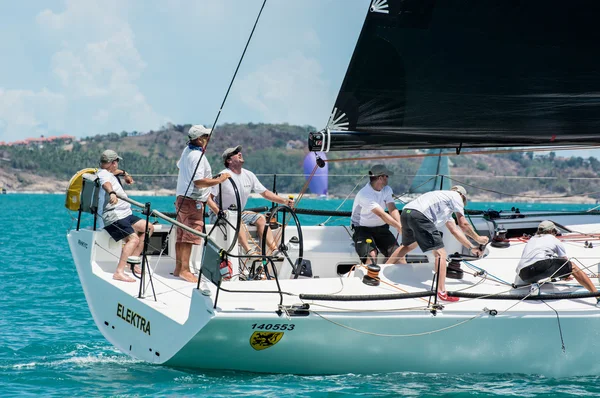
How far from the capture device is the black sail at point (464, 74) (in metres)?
7.88

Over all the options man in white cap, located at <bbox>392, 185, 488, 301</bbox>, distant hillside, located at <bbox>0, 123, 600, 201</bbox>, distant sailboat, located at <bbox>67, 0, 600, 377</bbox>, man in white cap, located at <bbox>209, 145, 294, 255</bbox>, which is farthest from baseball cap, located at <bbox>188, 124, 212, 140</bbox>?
distant hillside, located at <bbox>0, 123, 600, 201</bbox>

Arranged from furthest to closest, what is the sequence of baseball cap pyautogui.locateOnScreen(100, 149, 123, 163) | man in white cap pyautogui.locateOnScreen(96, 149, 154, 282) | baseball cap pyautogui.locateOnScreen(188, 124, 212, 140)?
1. baseball cap pyautogui.locateOnScreen(100, 149, 123, 163)
2. man in white cap pyautogui.locateOnScreen(96, 149, 154, 282)
3. baseball cap pyautogui.locateOnScreen(188, 124, 212, 140)

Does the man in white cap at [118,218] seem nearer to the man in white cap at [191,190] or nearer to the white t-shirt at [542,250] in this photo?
the man in white cap at [191,190]

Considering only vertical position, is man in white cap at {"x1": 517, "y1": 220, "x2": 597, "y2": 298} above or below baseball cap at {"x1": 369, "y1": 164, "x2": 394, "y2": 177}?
below

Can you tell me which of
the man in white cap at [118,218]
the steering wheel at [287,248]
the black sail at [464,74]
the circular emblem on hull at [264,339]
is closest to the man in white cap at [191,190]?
the man in white cap at [118,218]

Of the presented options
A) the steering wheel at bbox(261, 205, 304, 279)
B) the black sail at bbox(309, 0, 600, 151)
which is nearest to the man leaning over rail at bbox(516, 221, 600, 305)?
the black sail at bbox(309, 0, 600, 151)

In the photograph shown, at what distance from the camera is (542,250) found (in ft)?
24.1

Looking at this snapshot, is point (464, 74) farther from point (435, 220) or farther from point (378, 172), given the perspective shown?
point (435, 220)

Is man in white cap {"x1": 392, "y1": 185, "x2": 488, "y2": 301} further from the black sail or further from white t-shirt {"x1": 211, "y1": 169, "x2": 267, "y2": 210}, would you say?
white t-shirt {"x1": 211, "y1": 169, "x2": 267, "y2": 210}

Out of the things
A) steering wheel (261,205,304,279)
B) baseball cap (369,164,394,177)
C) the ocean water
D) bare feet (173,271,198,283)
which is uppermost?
baseball cap (369,164,394,177)

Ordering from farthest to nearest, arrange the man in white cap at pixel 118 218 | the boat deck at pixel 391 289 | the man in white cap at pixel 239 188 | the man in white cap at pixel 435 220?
the man in white cap at pixel 239 188 < the man in white cap at pixel 118 218 < the man in white cap at pixel 435 220 < the boat deck at pixel 391 289

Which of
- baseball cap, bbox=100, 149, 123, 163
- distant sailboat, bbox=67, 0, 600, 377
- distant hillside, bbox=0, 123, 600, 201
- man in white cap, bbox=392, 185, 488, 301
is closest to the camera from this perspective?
distant sailboat, bbox=67, 0, 600, 377

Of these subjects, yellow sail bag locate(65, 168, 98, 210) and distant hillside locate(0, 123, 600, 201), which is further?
distant hillside locate(0, 123, 600, 201)

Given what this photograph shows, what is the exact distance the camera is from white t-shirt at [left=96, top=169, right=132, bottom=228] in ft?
26.5
